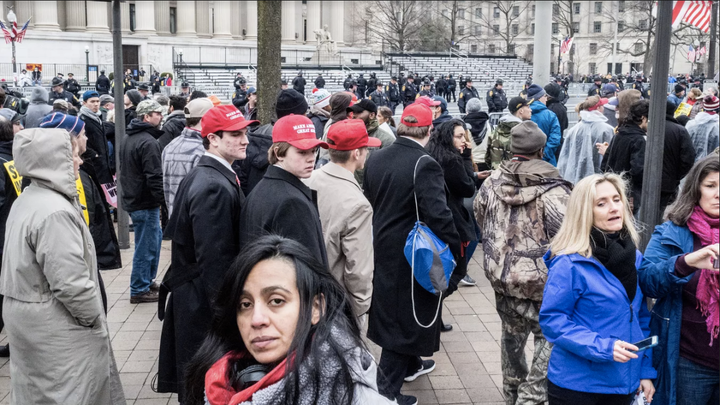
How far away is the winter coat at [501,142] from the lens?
27.4 ft

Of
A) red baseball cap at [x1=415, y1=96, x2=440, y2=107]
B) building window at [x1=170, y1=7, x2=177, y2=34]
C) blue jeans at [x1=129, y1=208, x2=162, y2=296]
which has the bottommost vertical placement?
blue jeans at [x1=129, y1=208, x2=162, y2=296]

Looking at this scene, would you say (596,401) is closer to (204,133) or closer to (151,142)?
(204,133)

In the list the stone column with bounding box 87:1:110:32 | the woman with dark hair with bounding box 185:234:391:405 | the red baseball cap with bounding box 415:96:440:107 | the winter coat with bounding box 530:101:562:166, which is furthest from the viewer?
the stone column with bounding box 87:1:110:32

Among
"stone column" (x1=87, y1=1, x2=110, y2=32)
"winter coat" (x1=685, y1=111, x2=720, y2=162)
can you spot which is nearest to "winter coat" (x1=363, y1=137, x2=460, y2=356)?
"winter coat" (x1=685, y1=111, x2=720, y2=162)

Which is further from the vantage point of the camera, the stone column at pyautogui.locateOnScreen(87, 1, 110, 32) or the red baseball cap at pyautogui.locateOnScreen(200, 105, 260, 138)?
the stone column at pyautogui.locateOnScreen(87, 1, 110, 32)

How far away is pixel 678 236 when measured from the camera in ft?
12.1

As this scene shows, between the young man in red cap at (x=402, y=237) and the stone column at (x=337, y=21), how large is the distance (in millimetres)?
73551

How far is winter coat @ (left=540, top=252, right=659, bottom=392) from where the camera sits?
3.48 m

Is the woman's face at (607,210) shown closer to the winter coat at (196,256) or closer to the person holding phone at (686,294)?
the person holding phone at (686,294)

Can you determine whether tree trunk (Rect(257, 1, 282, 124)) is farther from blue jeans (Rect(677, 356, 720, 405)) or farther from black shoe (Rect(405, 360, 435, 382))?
blue jeans (Rect(677, 356, 720, 405))

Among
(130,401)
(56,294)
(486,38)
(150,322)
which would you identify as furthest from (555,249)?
(486,38)

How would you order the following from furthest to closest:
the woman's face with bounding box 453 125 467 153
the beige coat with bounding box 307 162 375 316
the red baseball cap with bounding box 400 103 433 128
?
the woman's face with bounding box 453 125 467 153, the red baseball cap with bounding box 400 103 433 128, the beige coat with bounding box 307 162 375 316

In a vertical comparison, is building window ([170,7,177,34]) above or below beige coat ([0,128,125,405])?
above

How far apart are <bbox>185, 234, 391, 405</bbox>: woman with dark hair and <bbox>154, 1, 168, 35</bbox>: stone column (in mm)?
69826
